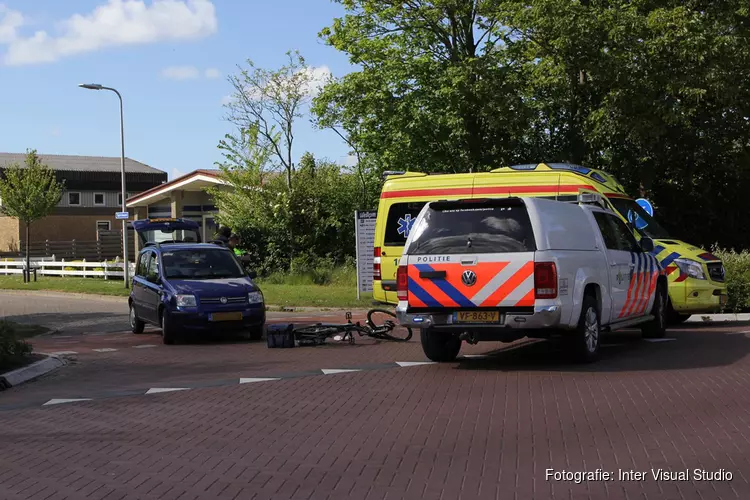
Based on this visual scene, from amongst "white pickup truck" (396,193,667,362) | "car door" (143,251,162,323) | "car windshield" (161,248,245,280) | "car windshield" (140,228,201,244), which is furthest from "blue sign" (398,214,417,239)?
"car windshield" (140,228,201,244)

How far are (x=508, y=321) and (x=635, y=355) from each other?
8.28 feet

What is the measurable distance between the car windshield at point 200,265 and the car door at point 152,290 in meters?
0.22

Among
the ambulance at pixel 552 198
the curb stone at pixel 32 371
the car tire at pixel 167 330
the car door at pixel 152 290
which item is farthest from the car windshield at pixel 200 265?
the curb stone at pixel 32 371

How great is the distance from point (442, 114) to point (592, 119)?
4.87 m

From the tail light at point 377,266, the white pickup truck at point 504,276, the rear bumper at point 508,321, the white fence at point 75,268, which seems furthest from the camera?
the white fence at point 75,268

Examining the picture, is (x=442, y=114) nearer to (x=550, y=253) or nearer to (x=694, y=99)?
(x=694, y=99)

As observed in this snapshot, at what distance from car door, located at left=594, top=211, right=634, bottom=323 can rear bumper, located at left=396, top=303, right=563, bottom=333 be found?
1.83 meters

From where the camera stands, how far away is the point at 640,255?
14.5 meters

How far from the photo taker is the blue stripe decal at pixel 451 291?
38.9ft

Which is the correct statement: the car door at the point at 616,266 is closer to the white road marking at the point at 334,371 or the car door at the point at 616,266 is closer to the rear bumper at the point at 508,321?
the rear bumper at the point at 508,321

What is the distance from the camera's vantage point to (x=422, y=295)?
1209 centimetres

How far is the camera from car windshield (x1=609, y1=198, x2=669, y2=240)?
57.7ft

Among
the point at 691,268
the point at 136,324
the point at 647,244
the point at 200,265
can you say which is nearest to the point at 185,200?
the point at 136,324

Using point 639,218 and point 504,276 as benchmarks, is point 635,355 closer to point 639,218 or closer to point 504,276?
point 504,276
